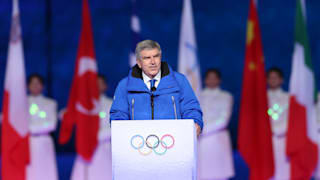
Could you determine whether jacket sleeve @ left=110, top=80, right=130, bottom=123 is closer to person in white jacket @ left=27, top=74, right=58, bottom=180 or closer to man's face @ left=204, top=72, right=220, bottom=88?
person in white jacket @ left=27, top=74, right=58, bottom=180

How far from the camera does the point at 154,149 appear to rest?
319 cm

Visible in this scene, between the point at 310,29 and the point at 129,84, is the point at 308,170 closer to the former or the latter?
the point at 129,84

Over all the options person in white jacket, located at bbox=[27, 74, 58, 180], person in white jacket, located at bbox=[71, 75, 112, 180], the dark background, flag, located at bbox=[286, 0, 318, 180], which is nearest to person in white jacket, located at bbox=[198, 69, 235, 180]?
flag, located at bbox=[286, 0, 318, 180]

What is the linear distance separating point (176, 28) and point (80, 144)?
17.0 ft

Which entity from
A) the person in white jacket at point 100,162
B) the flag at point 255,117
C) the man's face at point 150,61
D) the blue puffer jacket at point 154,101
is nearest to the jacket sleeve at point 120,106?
the blue puffer jacket at point 154,101

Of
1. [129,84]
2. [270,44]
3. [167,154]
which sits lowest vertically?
[167,154]

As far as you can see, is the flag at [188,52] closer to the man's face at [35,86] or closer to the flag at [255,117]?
the flag at [255,117]

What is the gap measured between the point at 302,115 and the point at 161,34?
5.26 m

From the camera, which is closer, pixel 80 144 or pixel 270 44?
pixel 80 144

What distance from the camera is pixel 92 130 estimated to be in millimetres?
6711

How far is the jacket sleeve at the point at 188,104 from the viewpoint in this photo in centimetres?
346

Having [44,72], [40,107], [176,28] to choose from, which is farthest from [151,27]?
[40,107]

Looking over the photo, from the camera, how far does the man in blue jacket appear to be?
3.45 m

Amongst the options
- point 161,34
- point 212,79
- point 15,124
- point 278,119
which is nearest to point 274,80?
point 278,119
